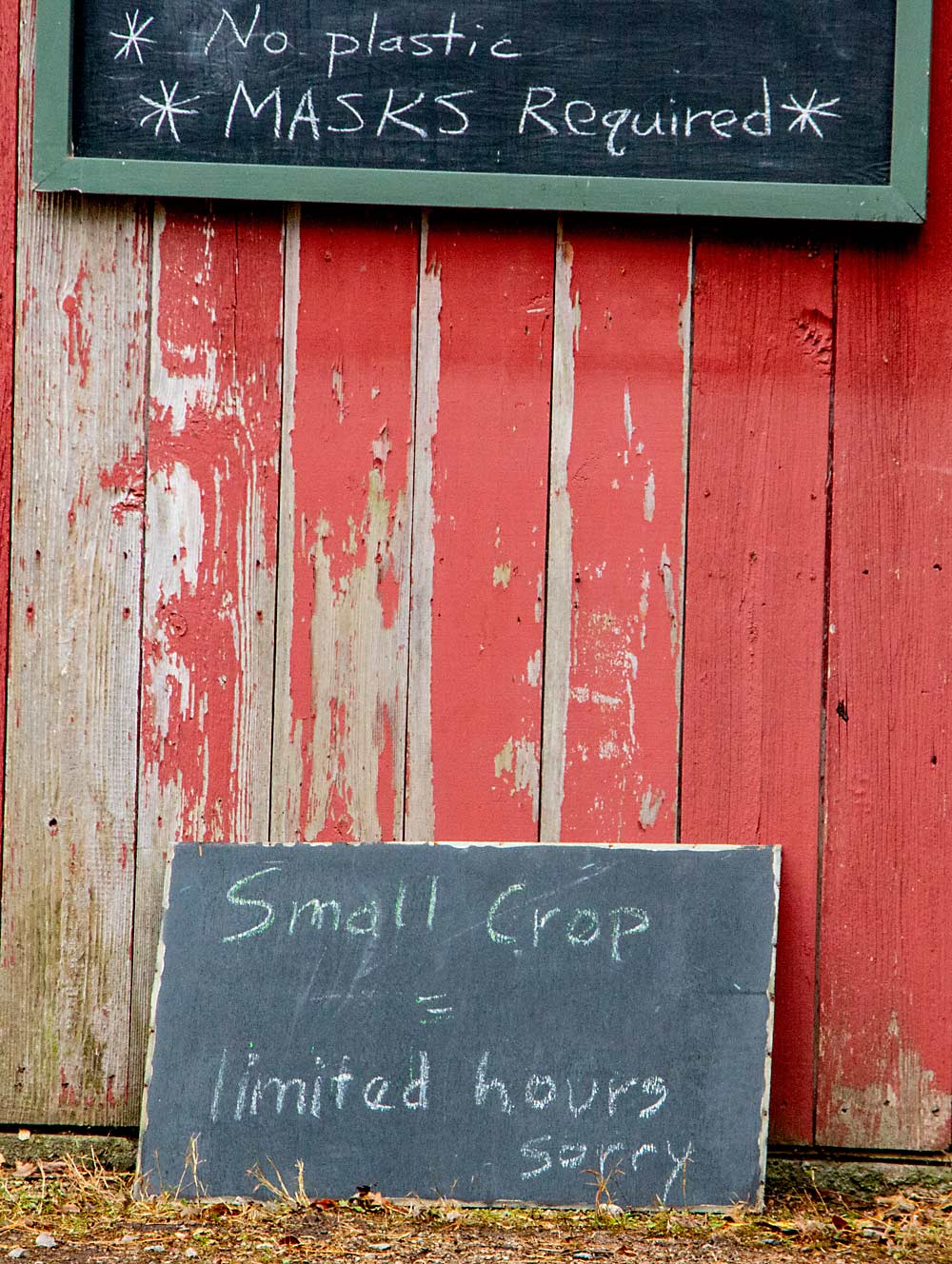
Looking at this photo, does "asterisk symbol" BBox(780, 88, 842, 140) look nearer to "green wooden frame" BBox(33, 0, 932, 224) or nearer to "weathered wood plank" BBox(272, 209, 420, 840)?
"green wooden frame" BBox(33, 0, 932, 224)

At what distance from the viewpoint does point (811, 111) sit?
7.55ft

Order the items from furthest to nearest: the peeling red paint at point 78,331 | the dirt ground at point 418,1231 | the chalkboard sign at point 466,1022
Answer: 1. the peeling red paint at point 78,331
2. the chalkboard sign at point 466,1022
3. the dirt ground at point 418,1231

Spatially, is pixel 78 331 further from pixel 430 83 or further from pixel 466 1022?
pixel 466 1022

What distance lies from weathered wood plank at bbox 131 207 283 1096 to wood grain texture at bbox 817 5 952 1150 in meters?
1.08

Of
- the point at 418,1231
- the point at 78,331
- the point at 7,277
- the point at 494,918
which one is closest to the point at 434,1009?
the point at 494,918

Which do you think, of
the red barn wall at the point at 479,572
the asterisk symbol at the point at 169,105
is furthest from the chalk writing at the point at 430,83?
the red barn wall at the point at 479,572

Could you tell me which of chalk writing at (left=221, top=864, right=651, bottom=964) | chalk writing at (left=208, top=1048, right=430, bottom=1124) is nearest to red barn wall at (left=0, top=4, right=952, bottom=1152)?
chalk writing at (left=221, top=864, right=651, bottom=964)

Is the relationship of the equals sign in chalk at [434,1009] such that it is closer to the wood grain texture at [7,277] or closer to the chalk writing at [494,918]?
the chalk writing at [494,918]

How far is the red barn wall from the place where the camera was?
7.76 ft

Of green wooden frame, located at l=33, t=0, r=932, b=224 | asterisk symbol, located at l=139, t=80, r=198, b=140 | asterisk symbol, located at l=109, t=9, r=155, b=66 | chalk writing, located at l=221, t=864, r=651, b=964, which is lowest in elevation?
chalk writing, located at l=221, t=864, r=651, b=964

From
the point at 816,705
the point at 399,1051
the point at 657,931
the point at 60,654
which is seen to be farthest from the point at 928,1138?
the point at 60,654

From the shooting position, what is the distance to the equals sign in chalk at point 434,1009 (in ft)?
7.47

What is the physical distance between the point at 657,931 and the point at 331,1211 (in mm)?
748

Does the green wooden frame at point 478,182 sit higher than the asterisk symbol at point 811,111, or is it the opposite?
the asterisk symbol at point 811,111
